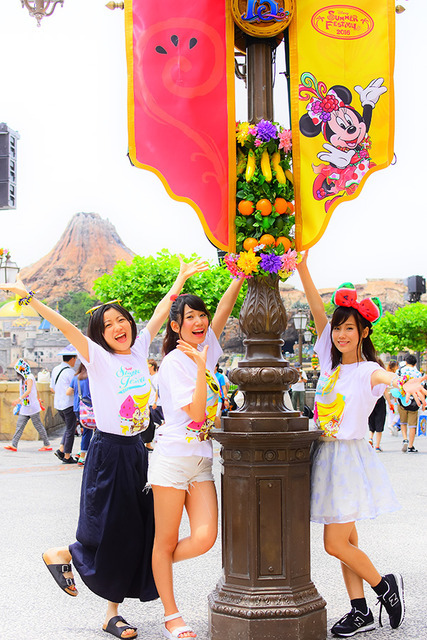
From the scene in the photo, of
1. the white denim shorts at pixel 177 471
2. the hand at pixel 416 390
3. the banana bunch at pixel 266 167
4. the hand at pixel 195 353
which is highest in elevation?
the banana bunch at pixel 266 167

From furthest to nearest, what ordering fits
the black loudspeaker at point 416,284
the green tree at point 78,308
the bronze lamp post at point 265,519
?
the green tree at point 78,308 < the black loudspeaker at point 416,284 < the bronze lamp post at point 265,519

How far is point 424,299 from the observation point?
92.5 meters

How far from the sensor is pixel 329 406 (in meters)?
3.89

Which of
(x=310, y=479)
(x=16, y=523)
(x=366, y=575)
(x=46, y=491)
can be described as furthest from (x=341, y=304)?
(x=46, y=491)

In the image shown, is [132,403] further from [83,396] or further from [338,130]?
[83,396]

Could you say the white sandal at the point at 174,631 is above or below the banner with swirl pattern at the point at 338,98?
below

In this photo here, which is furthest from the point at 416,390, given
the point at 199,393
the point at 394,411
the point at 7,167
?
the point at 7,167

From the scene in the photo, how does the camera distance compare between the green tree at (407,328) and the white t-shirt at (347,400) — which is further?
the green tree at (407,328)

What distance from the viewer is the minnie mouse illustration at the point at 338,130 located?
13.2ft

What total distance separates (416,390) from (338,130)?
156 cm

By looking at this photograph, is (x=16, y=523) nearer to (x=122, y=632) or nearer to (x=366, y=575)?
(x=122, y=632)

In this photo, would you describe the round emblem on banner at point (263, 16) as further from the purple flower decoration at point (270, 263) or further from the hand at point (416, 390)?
the hand at point (416, 390)

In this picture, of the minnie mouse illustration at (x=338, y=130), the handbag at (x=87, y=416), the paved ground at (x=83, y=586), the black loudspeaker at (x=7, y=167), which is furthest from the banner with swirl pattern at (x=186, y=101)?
the black loudspeaker at (x=7, y=167)

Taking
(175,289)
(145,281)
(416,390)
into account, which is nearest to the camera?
(416,390)
